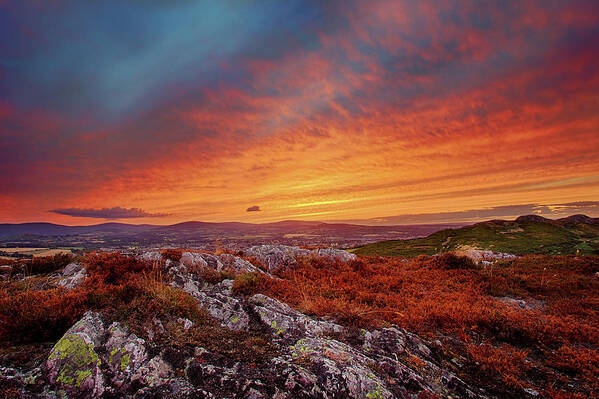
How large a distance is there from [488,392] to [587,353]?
461 centimetres

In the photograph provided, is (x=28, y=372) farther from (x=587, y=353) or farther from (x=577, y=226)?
(x=577, y=226)

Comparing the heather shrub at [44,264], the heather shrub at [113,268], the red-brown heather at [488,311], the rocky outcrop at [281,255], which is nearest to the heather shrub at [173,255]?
the heather shrub at [113,268]

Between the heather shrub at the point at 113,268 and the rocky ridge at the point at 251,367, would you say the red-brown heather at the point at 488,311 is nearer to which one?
the rocky ridge at the point at 251,367

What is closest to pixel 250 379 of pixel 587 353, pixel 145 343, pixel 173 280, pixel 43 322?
pixel 145 343

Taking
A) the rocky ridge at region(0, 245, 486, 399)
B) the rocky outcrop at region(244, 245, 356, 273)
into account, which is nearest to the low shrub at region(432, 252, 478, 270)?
the rocky outcrop at region(244, 245, 356, 273)

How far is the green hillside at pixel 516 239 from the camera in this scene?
28359mm

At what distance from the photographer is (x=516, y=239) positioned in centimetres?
3344

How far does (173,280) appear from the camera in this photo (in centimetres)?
964

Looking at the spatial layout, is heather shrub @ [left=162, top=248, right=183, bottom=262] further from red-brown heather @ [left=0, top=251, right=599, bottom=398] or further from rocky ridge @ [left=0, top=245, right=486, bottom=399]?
rocky ridge @ [left=0, top=245, right=486, bottom=399]

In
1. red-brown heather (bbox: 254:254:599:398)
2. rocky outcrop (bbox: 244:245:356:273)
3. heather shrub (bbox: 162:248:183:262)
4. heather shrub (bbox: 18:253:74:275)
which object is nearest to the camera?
red-brown heather (bbox: 254:254:599:398)

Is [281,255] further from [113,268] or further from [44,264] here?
[44,264]

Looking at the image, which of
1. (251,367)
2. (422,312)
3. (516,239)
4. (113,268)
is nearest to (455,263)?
(422,312)

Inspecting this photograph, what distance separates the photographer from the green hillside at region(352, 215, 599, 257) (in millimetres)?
28359

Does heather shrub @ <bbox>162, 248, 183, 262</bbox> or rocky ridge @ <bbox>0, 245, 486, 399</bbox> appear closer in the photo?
rocky ridge @ <bbox>0, 245, 486, 399</bbox>
